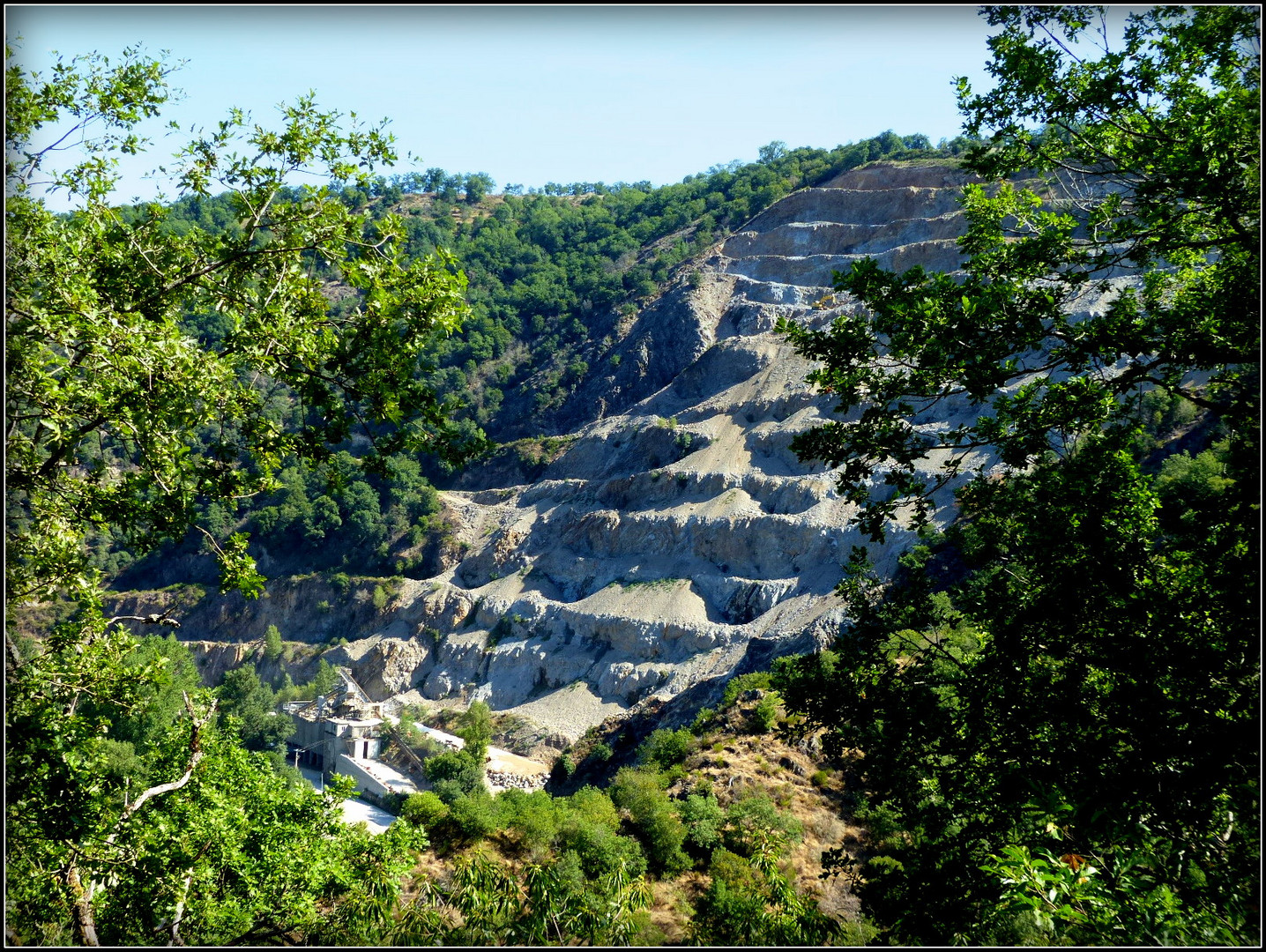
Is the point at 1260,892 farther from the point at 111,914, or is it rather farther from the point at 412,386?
the point at 111,914

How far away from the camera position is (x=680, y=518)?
186ft

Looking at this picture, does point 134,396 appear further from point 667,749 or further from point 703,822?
point 667,749

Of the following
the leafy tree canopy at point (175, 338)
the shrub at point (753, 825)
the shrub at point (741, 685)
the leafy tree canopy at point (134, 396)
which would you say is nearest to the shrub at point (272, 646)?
the shrub at point (741, 685)

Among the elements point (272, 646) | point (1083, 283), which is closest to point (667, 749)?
point (1083, 283)

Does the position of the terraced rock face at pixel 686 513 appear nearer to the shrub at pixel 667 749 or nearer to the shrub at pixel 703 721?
the shrub at pixel 703 721

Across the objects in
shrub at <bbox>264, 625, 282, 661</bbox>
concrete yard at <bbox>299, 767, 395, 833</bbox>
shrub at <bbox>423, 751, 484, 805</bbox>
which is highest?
shrub at <bbox>423, 751, 484, 805</bbox>

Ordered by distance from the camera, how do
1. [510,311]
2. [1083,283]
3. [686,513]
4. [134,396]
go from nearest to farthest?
1. [134,396]
2. [1083,283]
3. [686,513]
4. [510,311]

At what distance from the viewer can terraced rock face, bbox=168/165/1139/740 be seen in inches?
1943

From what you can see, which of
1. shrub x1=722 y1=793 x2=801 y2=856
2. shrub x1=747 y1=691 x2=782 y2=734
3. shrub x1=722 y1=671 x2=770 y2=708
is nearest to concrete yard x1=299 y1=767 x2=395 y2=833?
shrub x1=722 y1=671 x2=770 y2=708

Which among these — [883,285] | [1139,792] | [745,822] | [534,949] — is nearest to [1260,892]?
[1139,792]

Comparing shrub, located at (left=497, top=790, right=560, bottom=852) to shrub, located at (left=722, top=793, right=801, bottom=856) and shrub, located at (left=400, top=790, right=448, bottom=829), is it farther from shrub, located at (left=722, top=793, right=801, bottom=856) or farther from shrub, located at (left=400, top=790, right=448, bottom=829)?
shrub, located at (left=722, top=793, right=801, bottom=856)

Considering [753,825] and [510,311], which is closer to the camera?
[753,825]

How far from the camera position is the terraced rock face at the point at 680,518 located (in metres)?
49.3

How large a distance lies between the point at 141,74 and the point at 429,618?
189 ft
